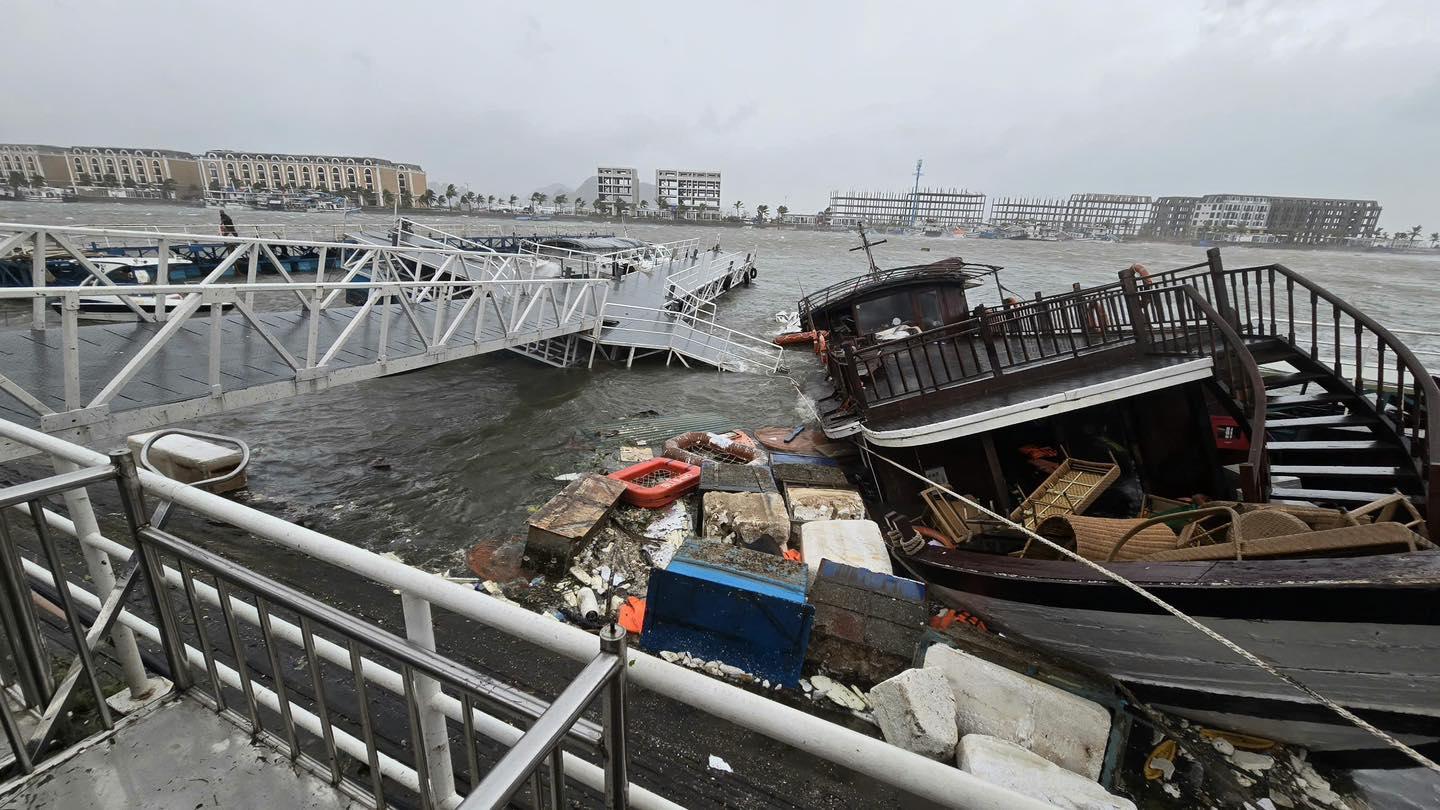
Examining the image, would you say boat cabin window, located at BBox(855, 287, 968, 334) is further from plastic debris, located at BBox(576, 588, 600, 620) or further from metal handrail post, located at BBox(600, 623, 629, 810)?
metal handrail post, located at BBox(600, 623, 629, 810)

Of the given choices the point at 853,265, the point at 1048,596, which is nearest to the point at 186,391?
the point at 1048,596

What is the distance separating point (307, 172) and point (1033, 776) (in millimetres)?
175431

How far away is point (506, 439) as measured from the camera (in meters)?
10.2

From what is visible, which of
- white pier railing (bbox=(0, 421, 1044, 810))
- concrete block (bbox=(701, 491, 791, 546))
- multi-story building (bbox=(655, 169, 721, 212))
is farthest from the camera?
multi-story building (bbox=(655, 169, 721, 212))

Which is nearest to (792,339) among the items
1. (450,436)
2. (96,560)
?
(450,436)

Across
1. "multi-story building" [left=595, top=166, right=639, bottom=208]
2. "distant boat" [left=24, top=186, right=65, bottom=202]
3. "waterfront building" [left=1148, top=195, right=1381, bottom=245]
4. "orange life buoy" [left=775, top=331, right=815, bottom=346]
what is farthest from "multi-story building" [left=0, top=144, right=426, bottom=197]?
"waterfront building" [left=1148, top=195, right=1381, bottom=245]

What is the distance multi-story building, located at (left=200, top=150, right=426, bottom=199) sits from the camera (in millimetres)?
132875

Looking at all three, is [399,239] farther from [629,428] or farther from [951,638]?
[951,638]

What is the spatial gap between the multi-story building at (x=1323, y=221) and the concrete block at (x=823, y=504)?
20652 centimetres

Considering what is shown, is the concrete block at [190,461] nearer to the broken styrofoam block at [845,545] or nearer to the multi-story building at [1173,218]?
the broken styrofoam block at [845,545]

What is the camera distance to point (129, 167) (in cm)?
13238

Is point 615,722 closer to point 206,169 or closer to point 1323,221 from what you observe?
point 206,169

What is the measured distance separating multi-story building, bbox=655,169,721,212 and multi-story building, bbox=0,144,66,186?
134601 millimetres

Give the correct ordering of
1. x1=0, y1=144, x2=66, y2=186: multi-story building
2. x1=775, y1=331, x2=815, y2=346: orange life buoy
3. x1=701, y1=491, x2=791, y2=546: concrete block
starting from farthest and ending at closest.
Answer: x1=0, y1=144, x2=66, y2=186: multi-story building
x1=775, y1=331, x2=815, y2=346: orange life buoy
x1=701, y1=491, x2=791, y2=546: concrete block
